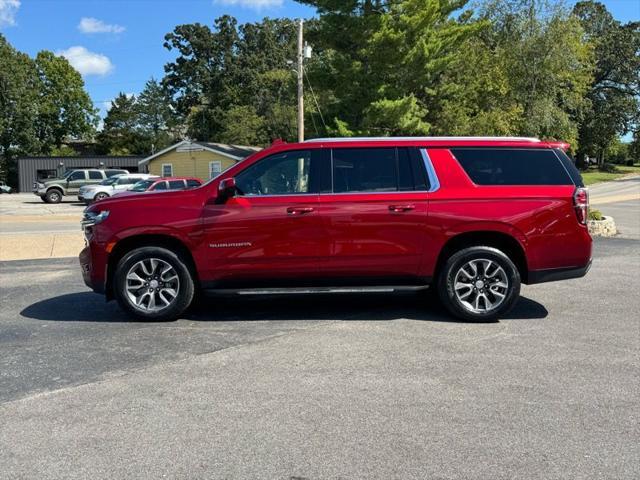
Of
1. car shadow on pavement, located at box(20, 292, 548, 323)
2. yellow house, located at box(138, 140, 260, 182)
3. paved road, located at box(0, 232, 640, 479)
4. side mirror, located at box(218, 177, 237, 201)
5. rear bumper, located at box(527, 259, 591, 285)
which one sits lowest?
paved road, located at box(0, 232, 640, 479)

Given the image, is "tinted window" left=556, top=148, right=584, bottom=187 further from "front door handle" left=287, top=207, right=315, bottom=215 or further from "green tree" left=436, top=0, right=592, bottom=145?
"green tree" left=436, top=0, right=592, bottom=145

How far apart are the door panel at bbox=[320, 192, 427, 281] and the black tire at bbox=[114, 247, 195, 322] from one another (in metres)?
1.42

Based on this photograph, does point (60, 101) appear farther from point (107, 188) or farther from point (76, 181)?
point (107, 188)

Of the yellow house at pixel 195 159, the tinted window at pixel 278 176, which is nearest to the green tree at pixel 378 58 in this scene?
the yellow house at pixel 195 159

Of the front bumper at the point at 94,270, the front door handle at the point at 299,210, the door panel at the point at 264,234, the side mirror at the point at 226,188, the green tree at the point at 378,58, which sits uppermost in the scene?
the green tree at the point at 378,58

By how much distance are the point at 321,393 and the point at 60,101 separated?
8193cm

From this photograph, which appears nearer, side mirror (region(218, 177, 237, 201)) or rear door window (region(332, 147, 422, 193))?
side mirror (region(218, 177, 237, 201))

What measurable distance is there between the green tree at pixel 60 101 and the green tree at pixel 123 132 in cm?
317

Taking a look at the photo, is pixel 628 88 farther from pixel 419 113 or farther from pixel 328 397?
pixel 328 397

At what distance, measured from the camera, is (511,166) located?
620 cm

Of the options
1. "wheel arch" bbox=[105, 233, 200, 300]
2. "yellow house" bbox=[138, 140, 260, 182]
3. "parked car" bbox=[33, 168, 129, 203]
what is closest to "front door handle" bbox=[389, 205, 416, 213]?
"wheel arch" bbox=[105, 233, 200, 300]

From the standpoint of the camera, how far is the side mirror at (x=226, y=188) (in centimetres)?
591

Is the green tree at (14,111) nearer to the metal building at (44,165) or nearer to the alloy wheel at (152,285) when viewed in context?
the metal building at (44,165)

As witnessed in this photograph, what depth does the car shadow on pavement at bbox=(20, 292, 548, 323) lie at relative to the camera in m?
6.41
